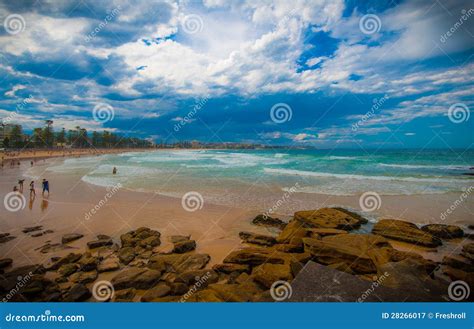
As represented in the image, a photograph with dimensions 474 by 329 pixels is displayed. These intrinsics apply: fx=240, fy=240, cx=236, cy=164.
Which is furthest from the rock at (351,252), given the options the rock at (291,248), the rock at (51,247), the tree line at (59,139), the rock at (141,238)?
the tree line at (59,139)

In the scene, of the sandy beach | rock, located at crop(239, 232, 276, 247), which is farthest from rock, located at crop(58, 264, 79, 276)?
rock, located at crop(239, 232, 276, 247)

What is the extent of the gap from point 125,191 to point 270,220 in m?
11.8

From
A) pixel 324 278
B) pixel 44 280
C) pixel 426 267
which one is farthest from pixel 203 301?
pixel 426 267

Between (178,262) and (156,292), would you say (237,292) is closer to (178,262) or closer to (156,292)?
(156,292)

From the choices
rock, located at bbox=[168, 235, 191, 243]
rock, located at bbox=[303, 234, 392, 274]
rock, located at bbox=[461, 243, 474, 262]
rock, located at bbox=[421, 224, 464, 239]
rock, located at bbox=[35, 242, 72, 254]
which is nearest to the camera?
rock, located at bbox=[303, 234, 392, 274]

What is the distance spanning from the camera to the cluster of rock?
5.14 meters

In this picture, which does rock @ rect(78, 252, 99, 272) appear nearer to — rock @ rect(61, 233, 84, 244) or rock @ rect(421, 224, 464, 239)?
rock @ rect(61, 233, 84, 244)

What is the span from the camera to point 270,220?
10469mm

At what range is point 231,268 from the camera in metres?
6.07

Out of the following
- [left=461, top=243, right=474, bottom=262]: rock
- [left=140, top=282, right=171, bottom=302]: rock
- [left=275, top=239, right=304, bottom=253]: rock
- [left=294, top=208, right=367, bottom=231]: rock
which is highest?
[left=294, top=208, right=367, bottom=231]: rock

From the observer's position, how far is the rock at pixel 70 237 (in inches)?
322

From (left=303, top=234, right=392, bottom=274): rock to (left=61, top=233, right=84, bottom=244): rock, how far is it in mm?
7812

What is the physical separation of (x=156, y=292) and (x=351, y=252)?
4.77m

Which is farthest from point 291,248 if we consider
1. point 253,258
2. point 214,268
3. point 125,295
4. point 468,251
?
point 468,251
